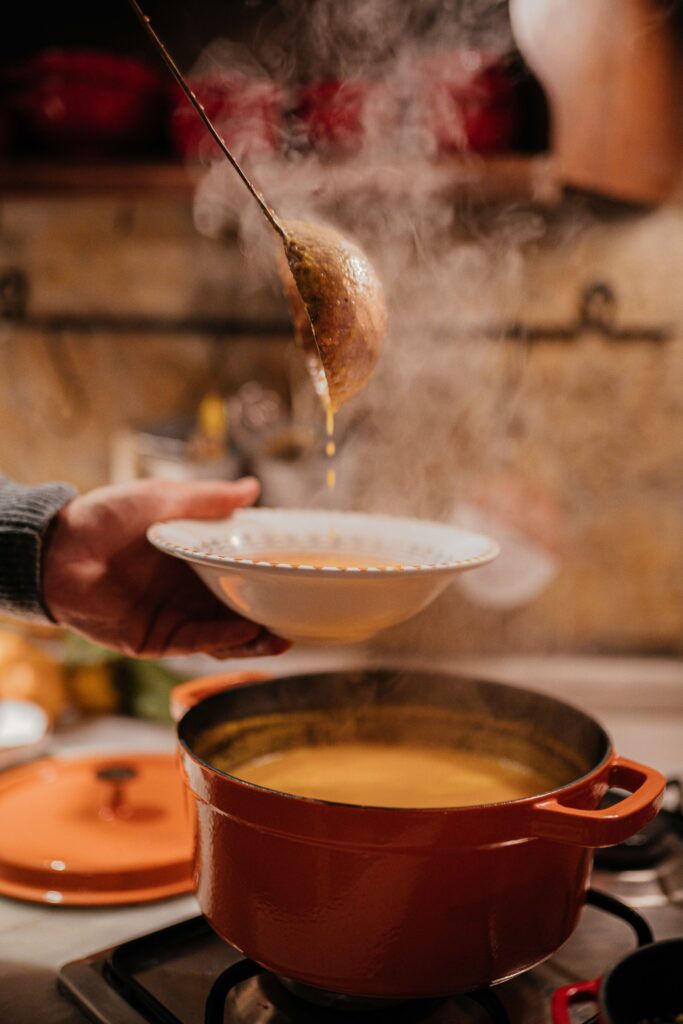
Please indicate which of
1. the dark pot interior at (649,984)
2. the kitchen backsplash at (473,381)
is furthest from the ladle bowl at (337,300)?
the kitchen backsplash at (473,381)

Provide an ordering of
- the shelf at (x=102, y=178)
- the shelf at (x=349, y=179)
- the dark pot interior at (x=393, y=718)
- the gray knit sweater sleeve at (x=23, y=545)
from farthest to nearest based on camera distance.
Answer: the shelf at (x=102, y=178), the shelf at (x=349, y=179), the gray knit sweater sleeve at (x=23, y=545), the dark pot interior at (x=393, y=718)

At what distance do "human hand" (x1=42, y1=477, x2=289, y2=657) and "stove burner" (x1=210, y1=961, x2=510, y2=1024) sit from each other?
14.7 inches

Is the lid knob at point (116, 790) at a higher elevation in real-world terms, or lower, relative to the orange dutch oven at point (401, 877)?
lower

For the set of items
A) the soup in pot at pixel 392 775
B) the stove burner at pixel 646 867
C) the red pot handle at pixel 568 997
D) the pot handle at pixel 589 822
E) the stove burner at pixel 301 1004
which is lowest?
the stove burner at pixel 646 867

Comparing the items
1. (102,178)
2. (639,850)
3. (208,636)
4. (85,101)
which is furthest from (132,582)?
(85,101)

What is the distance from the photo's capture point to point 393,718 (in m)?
1.00

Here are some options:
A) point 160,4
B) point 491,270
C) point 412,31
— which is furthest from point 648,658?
point 160,4

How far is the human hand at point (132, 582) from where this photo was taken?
3.42 ft

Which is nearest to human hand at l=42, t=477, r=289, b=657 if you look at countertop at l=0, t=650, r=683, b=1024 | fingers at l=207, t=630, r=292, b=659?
fingers at l=207, t=630, r=292, b=659

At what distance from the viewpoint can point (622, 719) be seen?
1697mm

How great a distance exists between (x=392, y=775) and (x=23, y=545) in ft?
1.62

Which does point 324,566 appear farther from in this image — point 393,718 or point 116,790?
point 116,790

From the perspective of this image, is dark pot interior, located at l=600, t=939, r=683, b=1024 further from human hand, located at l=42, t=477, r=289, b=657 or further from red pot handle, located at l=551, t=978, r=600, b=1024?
human hand, located at l=42, t=477, r=289, b=657

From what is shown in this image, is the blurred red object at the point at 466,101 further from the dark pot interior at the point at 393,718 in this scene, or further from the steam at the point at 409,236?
the dark pot interior at the point at 393,718
